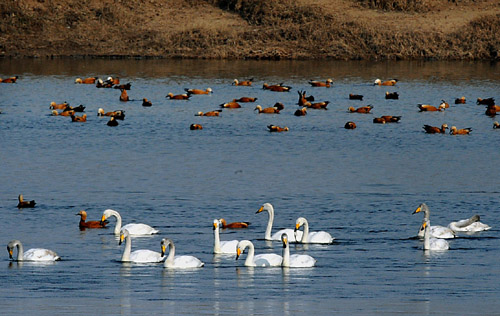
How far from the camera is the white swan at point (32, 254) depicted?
61.8ft

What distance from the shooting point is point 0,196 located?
24781 millimetres

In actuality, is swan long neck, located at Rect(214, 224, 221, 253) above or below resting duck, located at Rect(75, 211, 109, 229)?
above

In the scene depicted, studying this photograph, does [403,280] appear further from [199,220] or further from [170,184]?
[170,184]

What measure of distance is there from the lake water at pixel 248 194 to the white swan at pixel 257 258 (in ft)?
0.82

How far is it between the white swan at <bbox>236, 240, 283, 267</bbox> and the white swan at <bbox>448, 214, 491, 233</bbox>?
394cm

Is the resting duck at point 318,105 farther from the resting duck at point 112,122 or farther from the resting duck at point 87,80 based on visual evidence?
the resting duck at point 87,80

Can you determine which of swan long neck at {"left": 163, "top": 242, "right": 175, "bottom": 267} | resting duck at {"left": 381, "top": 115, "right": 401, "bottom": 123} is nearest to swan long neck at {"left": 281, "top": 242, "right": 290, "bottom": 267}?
swan long neck at {"left": 163, "top": 242, "right": 175, "bottom": 267}

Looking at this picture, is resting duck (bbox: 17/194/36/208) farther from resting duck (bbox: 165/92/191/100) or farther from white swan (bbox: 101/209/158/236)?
resting duck (bbox: 165/92/191/100)

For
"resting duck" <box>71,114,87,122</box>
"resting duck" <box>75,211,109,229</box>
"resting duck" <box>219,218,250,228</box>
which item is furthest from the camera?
"resting duck" <box>71,114,87,122</box>

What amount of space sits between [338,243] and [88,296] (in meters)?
5.42

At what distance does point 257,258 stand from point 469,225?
452 centimetres

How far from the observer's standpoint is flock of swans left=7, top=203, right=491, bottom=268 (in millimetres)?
18906

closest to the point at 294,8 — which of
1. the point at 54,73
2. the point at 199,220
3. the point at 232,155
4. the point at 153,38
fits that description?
the point at 153,38

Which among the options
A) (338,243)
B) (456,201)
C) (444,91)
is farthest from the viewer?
(444,91)
